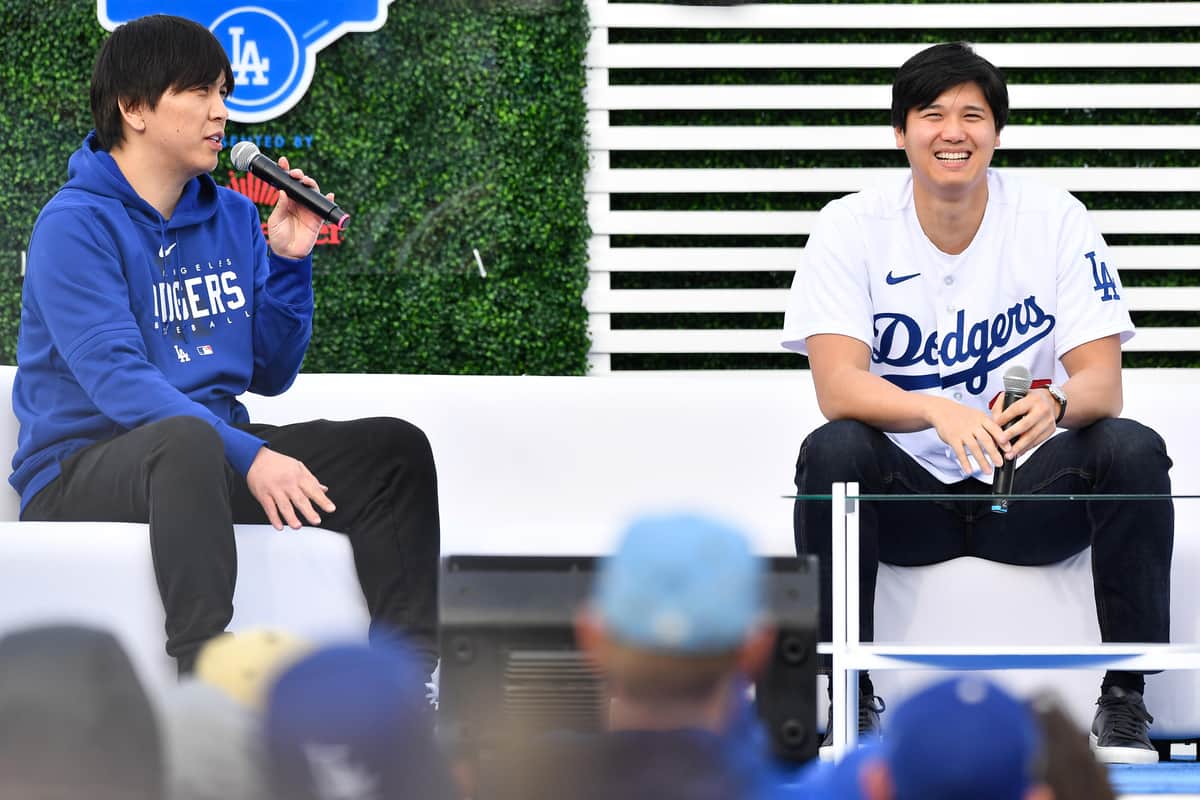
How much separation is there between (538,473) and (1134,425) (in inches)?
46.9

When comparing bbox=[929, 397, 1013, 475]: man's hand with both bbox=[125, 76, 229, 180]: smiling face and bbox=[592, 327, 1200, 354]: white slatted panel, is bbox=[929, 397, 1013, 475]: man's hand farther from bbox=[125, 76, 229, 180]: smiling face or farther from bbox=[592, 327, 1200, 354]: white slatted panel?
bbox=[592, 327, 1200, 354]: white slatted panel

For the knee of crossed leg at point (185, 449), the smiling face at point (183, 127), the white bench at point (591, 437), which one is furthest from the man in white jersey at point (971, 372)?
the smiling face at point (183, 127)

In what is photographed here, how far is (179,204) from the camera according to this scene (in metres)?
2.26

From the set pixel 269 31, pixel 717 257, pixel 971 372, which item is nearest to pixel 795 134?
pixel 717 257

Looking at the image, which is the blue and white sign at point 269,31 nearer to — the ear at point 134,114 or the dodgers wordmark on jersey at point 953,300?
the ear at point 134,114

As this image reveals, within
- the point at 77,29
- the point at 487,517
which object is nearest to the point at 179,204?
the point at 487,517

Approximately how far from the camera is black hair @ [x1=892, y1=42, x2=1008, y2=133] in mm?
2332

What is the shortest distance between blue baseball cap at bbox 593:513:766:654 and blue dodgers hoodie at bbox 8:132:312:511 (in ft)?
5.01

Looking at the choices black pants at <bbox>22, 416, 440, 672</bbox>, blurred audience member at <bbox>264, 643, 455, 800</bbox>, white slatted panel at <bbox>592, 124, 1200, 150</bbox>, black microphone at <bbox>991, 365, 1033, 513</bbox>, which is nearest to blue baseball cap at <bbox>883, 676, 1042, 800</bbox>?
blurred audience member at <bbox>264, 643, 455, 800</bbox>

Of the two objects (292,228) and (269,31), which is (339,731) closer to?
(292,228)

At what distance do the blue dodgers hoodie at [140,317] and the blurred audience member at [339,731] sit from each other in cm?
152

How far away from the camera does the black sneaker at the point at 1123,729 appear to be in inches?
80.2

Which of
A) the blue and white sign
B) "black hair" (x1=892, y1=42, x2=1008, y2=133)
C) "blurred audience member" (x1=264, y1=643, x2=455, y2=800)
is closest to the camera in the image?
"blurred audience member" (x1=264, y1=643, x2=455, y2=800)

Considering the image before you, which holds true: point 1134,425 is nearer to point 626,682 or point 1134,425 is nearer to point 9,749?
point 626,682
